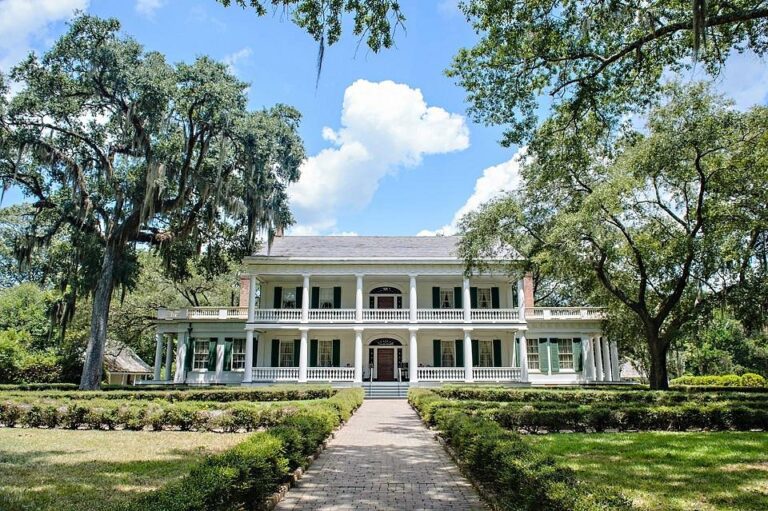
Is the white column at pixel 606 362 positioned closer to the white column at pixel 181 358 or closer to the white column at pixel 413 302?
the white column at pixel 413 302

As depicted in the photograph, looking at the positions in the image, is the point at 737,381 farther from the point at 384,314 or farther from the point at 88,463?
the point at 88,463

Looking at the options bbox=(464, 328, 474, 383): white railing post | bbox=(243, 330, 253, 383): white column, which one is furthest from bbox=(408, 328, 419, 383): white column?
bbox=(243, 330, 253, 383): white column

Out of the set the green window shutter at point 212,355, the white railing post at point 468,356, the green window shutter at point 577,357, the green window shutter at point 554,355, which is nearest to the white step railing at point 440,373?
the white railing post at point 468,356

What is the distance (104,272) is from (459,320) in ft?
49.7

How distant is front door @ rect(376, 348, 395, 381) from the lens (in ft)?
86.7

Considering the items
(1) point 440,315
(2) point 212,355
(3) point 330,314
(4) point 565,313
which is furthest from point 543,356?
(2) point 212,355

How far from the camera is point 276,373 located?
24.8 meters

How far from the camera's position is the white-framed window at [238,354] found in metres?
26.2

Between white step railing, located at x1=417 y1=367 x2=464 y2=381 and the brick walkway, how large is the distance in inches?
532

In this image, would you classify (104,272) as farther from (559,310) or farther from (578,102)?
(559,310)

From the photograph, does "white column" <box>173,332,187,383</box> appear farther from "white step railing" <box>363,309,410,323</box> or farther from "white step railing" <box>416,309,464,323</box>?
"white step railing" <box>416,309,464,323</box>

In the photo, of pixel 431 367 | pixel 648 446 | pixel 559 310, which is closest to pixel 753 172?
pixel 648 446

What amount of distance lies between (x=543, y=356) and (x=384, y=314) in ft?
26.4

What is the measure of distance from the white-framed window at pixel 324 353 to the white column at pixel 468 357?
257 inches
